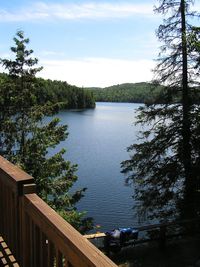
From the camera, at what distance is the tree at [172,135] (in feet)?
43.9

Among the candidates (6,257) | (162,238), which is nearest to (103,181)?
(162,238)

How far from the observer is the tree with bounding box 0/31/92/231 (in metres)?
14.7

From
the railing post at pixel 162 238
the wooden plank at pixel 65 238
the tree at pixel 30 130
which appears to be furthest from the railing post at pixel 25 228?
the tree at pixel 30 130

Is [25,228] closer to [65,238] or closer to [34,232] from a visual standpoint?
[34,232]

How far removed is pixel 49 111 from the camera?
16.3 meters

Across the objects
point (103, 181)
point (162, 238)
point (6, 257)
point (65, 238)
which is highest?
point (65, 238)

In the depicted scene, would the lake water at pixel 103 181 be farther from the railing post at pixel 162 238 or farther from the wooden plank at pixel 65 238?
the wooden plank at pixel 65 238

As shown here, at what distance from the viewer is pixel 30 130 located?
15.4m

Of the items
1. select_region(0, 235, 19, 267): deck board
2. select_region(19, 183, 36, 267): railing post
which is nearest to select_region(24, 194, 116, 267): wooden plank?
select_region(19, 183, 36, 267): railing post

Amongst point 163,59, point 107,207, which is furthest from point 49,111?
point 107,207

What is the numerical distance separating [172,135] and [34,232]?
39.2ft

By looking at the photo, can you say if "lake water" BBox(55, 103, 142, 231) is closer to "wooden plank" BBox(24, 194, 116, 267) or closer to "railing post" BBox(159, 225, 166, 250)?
"railing post" BBox(159, 225, 166, 250)

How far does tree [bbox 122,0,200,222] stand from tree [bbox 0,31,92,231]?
330 centimetres

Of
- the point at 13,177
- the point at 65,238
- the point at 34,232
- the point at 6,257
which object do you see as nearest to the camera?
the point at 65,238
